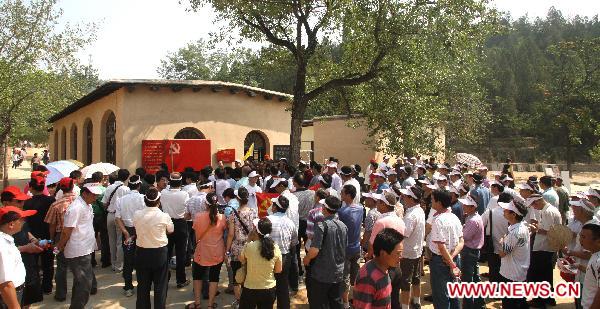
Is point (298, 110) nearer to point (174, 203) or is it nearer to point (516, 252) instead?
point (174, 203)

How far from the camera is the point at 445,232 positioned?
5203 millimetres

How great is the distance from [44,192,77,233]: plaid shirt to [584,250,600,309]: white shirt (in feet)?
20.5

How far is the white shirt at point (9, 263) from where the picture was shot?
3.53 meters

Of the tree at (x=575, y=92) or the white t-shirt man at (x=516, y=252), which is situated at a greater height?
the tree at (x=575, y=92)

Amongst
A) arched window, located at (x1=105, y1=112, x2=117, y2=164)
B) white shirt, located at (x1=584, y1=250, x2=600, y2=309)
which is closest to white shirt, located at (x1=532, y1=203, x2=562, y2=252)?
white shirt, located at (x1=584, y1=250, x2=600, y2=309)

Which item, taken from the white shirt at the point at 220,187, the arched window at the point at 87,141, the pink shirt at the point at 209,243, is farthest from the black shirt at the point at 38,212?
the arched window at the point at 87,141

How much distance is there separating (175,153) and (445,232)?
38.7ft

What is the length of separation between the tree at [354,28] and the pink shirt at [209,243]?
8.13 metres

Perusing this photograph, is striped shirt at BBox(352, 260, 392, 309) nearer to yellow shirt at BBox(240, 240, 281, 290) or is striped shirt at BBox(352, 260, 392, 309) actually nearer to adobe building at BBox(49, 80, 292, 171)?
yellow shirt at BBox(240, 240, 281, 290)

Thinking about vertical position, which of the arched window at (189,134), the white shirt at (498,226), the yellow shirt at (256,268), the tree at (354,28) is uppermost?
the tree at (354,28)

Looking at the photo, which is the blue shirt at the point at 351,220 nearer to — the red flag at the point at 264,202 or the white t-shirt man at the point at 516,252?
the red flag at the point at 264,202

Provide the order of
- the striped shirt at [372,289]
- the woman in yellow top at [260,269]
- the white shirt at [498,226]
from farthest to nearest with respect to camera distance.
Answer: the white shirt at [498,226]
the woman in yellow top at [260,269]
the striped shirt at [372,289]

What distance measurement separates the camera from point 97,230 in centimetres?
827

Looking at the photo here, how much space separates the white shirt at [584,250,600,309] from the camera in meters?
3.90
